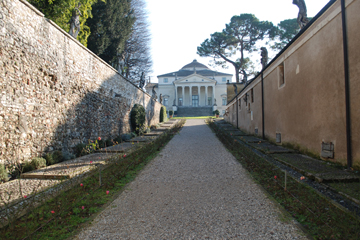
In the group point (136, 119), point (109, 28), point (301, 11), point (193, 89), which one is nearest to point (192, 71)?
point (193, 89)

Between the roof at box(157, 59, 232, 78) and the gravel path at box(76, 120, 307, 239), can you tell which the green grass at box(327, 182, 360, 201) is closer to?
the gravel path at box(76, 120, 307, 239)

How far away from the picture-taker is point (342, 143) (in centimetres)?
465

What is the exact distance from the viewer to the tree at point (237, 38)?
39178mm

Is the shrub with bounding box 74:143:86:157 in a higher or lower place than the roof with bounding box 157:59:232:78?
lower

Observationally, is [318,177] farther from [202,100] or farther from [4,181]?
[202,100]

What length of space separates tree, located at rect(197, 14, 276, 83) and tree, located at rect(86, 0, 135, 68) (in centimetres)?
2688

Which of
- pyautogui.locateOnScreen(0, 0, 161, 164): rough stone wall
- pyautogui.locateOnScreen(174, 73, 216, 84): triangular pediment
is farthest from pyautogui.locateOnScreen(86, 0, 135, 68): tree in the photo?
pyautogui.locateOnScreen(174, 73, 216, 84): triangular pediment

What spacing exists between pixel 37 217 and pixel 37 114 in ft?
11.0

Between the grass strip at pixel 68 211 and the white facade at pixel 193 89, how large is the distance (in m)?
48.8

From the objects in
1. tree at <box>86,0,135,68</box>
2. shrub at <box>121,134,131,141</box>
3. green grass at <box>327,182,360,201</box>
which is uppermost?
tree at <box>86,0,135,68</box>

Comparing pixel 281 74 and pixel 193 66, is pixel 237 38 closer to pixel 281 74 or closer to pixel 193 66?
pixel 193 66

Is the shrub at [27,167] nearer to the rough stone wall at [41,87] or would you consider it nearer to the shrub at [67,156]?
the rough stone wall at [41,87]

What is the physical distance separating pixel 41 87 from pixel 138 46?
810 inches

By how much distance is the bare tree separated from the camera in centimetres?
2383
